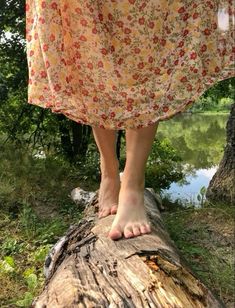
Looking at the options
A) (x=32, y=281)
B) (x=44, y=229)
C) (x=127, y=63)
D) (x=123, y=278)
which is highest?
(x=127, y=63)

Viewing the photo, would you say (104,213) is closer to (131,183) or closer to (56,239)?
(131,183)

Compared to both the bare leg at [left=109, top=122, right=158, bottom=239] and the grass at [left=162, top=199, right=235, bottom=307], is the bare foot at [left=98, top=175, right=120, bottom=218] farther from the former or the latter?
the grass at [left=162, top=199, right=235, bottom=307]

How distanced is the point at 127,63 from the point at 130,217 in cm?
65

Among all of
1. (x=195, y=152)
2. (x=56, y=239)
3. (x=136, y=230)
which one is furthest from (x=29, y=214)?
(x=195, y=152)

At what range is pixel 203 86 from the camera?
2.14 meters

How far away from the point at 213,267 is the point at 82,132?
14.4 feet

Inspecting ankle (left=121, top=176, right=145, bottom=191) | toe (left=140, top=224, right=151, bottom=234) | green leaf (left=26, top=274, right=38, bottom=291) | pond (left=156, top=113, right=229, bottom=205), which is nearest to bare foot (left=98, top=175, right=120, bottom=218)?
ankle (left=121, top=176, right=145, bottom=191)

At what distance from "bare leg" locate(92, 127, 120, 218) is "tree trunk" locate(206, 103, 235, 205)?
1868 mm

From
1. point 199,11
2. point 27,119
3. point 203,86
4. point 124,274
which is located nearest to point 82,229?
point 124,274

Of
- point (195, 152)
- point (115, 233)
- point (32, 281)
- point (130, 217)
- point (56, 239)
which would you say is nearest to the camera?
point (115, 233)

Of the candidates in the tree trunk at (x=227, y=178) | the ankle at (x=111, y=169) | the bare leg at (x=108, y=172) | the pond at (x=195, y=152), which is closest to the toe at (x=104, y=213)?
the bare leg at (x=108, y=172)

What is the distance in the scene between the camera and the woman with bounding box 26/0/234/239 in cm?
205

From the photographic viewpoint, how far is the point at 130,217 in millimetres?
2064

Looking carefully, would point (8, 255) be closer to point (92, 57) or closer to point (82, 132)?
point (92, 57)
